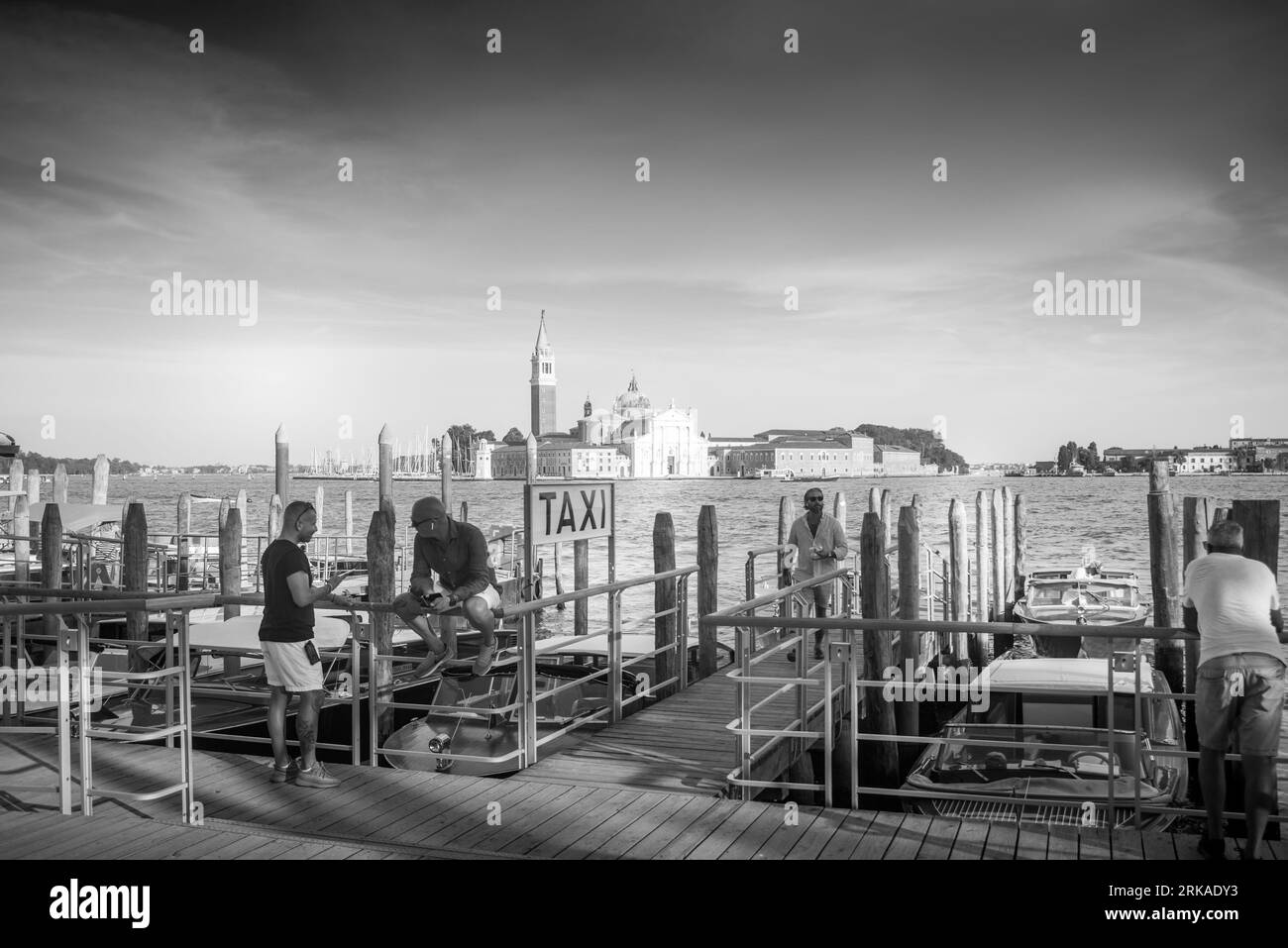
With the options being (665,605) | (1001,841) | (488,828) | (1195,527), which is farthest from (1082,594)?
(488,828)

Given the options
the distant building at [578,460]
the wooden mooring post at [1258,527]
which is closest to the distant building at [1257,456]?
the distant building at [578,460]

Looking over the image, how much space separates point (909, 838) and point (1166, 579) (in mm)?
8419

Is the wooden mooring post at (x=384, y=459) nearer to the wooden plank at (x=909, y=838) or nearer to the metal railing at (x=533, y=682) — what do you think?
the metal railing at (x=533, y=682)

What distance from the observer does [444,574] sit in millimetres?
7566

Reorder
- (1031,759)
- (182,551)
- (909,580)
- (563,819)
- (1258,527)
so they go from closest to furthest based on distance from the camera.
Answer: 1. (563,819)
2. (1258,527)
3. (1031,759)
4. (909,580)
5. (182,551)

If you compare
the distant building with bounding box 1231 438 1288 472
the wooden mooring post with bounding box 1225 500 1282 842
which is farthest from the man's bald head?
the distant building with bounding box 1231 438 1288 472

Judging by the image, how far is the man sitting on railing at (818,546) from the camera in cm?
1193

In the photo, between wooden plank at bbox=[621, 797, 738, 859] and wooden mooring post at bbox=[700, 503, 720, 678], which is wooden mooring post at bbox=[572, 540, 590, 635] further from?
wooden plank at bbox=[621, 797, 738, 859]

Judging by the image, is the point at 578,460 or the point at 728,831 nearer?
the point at 728,831

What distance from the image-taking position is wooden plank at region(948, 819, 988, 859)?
5312 mm

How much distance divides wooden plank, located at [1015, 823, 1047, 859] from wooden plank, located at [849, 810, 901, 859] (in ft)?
1.64

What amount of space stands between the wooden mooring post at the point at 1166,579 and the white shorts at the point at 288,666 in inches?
367

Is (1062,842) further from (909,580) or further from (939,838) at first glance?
(909,580)

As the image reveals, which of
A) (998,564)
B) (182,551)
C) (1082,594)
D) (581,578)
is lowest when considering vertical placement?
(1082,594)
